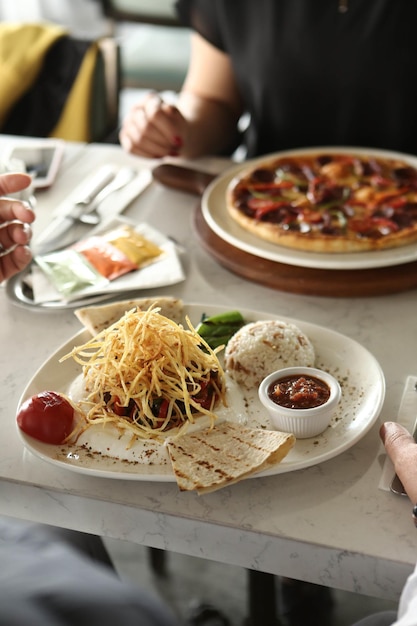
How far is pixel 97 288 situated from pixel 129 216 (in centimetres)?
43

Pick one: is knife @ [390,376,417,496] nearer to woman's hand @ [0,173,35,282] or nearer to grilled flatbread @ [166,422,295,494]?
grilled flatbread @ [166,422,295,494]

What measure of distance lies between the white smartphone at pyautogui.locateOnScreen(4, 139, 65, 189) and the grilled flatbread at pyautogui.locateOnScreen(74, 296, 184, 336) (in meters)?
0.78

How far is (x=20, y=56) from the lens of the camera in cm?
308

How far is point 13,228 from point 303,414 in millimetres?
800

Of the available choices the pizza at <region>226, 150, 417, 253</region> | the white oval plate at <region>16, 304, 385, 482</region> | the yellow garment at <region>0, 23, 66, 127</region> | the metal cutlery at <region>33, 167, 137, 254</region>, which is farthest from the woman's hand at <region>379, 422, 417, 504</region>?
the yellow garment at <region>0, 23, 66, 127</region>

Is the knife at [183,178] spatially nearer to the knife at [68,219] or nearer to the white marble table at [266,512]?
the knife at [68,219]

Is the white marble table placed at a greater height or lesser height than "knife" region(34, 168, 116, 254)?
lesser

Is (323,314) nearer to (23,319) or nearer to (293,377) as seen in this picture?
(293,377)

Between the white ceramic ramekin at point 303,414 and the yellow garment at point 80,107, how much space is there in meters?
2.11

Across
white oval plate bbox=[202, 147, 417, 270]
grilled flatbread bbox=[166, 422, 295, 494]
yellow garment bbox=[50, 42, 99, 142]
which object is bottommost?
yellow garment bbox=[50, 42, 99, 142]

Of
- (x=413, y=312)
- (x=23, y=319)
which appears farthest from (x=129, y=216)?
(x=413, y=312)

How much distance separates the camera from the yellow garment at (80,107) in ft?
10.1

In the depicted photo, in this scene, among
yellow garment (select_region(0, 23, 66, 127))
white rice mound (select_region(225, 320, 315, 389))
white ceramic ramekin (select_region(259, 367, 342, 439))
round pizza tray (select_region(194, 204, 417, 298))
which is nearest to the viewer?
white ceramic ramekin (select_region(259, 367, 342, 439))

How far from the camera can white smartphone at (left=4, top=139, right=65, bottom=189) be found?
7.43 ft
